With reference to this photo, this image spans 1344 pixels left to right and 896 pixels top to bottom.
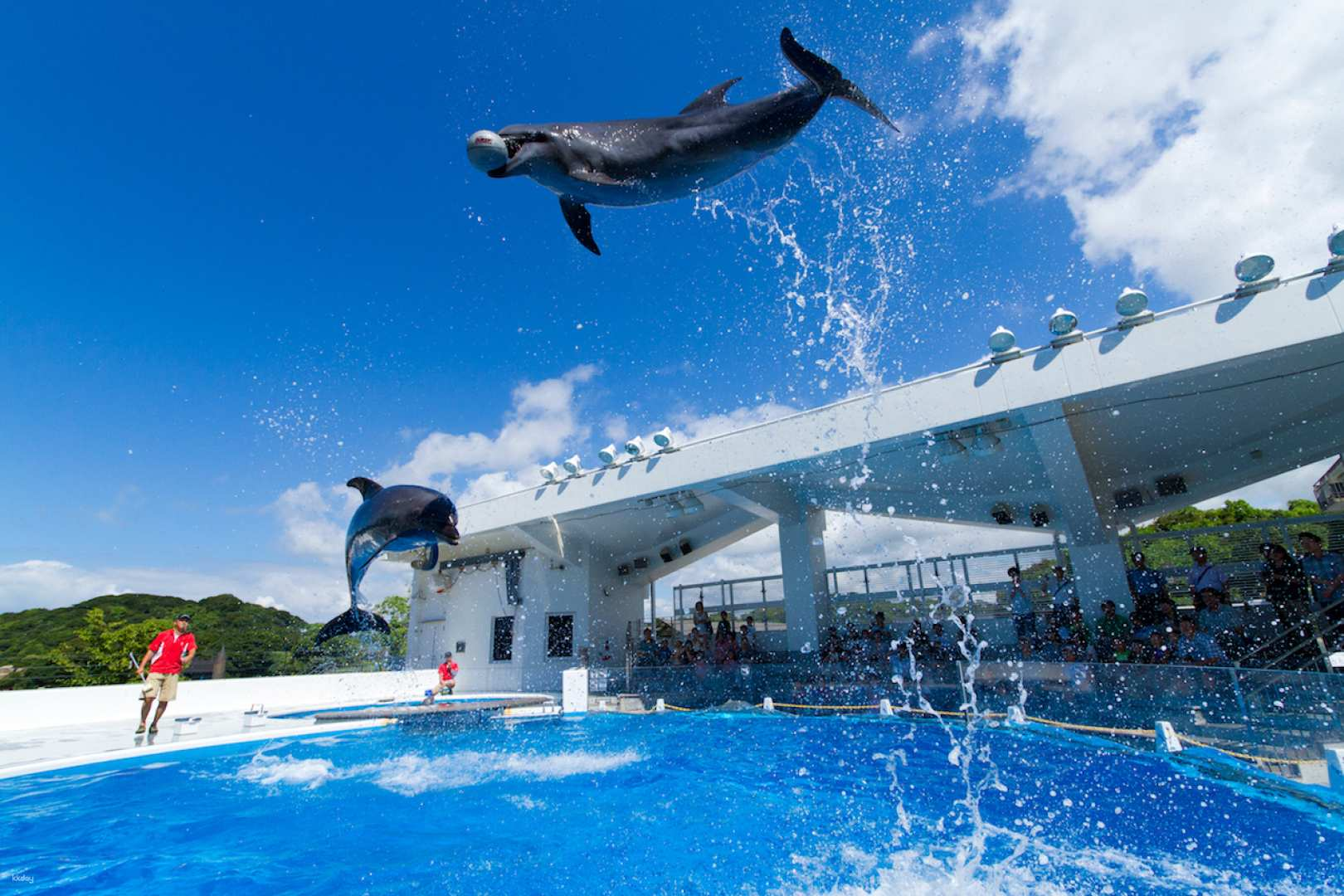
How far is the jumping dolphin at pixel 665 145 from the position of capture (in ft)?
9.93

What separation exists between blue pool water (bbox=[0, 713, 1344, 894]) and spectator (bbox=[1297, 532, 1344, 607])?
305 centimetres

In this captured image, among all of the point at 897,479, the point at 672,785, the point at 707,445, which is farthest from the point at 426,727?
the point at 897,479

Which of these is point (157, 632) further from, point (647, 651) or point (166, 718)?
point (647, 651)

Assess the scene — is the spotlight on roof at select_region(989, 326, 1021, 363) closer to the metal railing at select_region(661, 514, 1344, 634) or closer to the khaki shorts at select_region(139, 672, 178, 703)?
the metal railing at select_region(661, 514, 1344, 634)

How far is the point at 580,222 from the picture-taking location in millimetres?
3436

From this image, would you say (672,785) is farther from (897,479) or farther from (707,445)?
(897,479)

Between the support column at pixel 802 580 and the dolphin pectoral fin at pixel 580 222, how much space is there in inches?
389

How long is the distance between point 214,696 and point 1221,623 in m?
16.1

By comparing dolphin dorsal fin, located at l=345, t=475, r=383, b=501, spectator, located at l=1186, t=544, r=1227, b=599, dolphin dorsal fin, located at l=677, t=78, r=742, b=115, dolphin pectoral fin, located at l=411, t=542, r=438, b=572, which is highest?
dolphin dorsal fin, located at l=677, t=78, r=742, b=115

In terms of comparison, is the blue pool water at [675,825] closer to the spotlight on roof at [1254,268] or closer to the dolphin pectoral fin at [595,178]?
the dolphin pectoral fin at [595,178]

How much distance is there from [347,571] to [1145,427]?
31.8 feet

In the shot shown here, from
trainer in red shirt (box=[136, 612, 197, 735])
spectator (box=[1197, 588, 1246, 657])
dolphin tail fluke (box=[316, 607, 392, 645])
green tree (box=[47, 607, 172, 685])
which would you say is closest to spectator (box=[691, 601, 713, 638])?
dolphin tail fluke (box=[316, 607, 392, 645])

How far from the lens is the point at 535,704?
11.3 meters

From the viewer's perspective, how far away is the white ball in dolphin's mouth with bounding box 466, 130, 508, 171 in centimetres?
262
